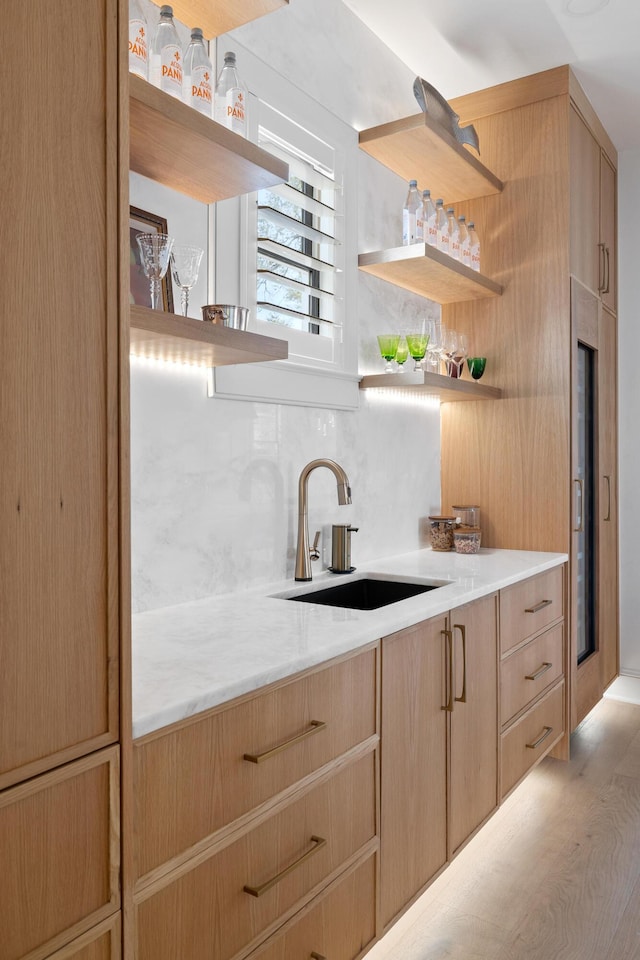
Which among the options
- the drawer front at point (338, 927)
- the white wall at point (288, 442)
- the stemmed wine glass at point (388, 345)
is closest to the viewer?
the drawer front at point (338, 927)

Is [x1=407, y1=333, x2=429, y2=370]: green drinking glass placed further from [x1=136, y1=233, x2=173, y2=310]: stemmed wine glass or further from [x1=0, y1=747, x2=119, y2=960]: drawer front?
[x1=0, y1=747, x2=119, y2=960]: drawer front

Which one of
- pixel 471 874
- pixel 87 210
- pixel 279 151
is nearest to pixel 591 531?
pixel 471 874

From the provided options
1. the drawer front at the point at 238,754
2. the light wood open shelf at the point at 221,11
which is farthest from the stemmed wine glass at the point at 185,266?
the drawer front at the point at 238,754

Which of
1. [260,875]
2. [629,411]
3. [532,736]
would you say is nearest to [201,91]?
[260,875]

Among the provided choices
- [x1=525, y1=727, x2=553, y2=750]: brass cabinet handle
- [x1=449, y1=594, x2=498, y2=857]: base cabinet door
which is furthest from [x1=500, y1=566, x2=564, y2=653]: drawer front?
[x1=525, y1=727, x2=553, y2=750]: brass cabinet handle

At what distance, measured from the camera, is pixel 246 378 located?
1.94 meters

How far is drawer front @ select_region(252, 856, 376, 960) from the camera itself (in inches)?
51.9

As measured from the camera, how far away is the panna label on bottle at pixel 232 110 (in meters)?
1.61

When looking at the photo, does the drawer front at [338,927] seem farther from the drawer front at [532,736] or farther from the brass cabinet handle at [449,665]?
the drawer front at [532,736]

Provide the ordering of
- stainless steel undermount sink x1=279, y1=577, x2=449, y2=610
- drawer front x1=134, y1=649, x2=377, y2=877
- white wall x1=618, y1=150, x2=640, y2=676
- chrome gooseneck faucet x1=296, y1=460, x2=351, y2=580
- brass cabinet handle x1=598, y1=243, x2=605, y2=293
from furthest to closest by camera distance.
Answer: white wall x1=618, y1=150, x2=640, y2=676, brass cabinet handle x1=598, y1=243, x2=605, y2=293, stainless steel undermount sink x1=279, y1=577, x2=449, y2=610, chrome gooseneck faucet x1=296, y1=460, x2=351, y2=580, drawer front x1=134, y1=649, x2=377, y2=877

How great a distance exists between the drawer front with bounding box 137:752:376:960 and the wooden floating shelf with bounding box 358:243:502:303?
63.5 inches

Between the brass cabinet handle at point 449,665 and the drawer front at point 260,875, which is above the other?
the brass cabinet handle at point 449,665

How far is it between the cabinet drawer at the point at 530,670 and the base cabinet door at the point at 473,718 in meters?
0.11

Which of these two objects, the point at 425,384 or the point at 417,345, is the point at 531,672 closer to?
the point at 425,384
